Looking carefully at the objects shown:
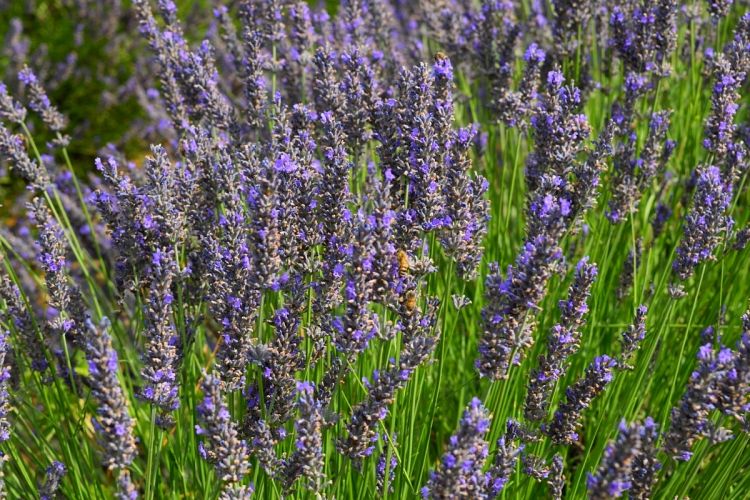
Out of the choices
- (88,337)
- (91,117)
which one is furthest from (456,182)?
(91,117)

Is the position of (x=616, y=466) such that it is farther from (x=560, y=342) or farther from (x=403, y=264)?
(x=403, y=264)

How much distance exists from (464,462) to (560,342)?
51 cm

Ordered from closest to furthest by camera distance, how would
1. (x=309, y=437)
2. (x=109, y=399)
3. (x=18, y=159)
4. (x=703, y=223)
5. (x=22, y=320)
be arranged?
(x=109, y=399) → (x=309, y=437) → (x=703, y=223) → (x=22, y=320) → (x=18, y=159)

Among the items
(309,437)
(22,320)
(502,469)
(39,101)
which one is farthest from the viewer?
(39,101)

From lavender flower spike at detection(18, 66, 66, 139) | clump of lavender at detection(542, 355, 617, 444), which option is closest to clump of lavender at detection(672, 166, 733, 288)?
clump of lavender at detection(542, 355, 617, 444)

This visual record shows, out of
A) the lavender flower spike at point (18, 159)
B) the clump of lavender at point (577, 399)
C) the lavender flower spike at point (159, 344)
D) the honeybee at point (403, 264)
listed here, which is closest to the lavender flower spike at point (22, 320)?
the lavender flower spike at point (18, 159)

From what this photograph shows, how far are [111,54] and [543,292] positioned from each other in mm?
5577

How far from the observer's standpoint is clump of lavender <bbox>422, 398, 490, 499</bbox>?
1509mm

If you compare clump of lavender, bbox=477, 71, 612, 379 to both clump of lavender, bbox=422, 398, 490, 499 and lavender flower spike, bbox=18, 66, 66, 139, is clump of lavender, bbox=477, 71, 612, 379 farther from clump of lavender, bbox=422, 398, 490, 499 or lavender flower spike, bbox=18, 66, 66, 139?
lavender flower spike, bbox=18, 66, 66, 139

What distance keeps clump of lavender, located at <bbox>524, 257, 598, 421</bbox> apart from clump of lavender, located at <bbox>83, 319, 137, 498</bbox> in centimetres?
97

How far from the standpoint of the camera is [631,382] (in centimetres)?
252

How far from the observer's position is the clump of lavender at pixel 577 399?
2.00 metres

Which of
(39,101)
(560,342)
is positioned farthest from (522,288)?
(39,101)

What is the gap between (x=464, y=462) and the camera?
1535 mm
